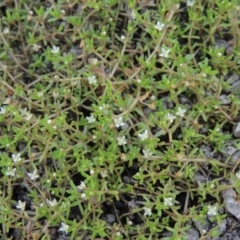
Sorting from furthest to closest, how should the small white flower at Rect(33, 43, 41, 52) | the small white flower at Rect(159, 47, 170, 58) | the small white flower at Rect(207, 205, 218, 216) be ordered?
1. the small white flower at Rect(33, 43, 41, 52)
2. the small white flower at Rect(159, 47, 170, 58)
3. the small white flower at Rect(207, 205, 218, 216)

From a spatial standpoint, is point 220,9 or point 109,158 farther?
point 220,9

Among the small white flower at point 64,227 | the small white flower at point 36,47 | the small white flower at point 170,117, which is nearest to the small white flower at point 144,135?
the small white flower at point 170,117

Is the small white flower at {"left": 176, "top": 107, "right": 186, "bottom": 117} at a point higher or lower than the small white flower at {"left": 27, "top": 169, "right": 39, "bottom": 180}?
higher

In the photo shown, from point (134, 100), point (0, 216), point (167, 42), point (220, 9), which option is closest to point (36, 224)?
point (0, 216)

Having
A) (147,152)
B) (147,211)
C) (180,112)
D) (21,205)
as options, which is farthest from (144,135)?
(21,205)

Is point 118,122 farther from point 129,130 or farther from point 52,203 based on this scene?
point 52,203

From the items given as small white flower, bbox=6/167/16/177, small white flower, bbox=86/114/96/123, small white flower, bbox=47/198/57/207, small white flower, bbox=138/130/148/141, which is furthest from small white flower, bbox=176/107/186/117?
small white flower, bbox=6/167/16/177

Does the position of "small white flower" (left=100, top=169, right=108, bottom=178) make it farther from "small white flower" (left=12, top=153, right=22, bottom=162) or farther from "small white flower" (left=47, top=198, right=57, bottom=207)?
"small white flower" (left=12, top=153, right=22, bottom=162)

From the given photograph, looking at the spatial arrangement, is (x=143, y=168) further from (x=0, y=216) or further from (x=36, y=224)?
(x=0, y=216)
